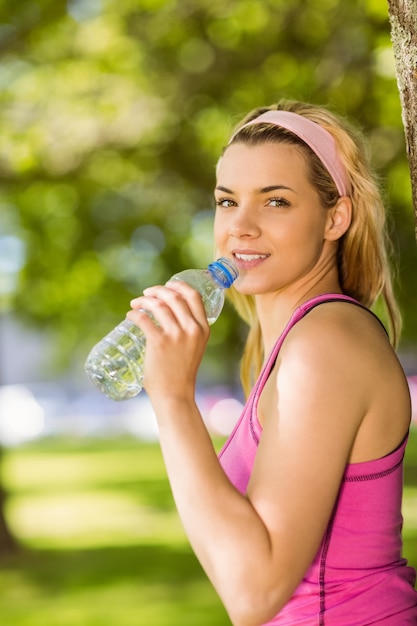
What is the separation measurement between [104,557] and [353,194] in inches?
423

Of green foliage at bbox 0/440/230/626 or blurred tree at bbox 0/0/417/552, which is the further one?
blurred tree at bbox 0/0/417/552

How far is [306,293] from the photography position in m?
2.65

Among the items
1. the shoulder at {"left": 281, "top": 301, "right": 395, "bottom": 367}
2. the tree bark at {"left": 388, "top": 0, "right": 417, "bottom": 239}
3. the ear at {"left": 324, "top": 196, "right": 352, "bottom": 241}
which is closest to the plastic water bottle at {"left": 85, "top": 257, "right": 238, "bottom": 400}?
the ear at {"left": 324, "top": 196, "right": 352, "bottom": 241}

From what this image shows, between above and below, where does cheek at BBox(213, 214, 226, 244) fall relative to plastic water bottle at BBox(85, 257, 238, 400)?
above

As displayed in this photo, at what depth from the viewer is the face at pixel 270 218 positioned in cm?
253

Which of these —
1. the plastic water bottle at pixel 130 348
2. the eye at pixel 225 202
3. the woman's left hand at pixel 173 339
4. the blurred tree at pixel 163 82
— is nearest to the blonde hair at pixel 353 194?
the eye at pixel 225 202

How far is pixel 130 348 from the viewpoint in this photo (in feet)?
9.42

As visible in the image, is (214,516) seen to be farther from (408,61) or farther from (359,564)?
(408,61)

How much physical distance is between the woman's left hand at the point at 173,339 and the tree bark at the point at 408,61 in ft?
2.41

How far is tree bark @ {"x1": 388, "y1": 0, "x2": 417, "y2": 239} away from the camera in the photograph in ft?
8.04

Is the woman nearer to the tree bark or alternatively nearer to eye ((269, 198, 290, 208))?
eye ((269, 198, 290, 208))

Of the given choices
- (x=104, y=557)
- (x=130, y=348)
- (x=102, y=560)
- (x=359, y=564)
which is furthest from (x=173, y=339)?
(x=104, y=557)

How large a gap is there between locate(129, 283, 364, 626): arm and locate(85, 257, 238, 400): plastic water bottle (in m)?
0.45

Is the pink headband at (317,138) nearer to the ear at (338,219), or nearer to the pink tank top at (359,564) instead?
the ear at (338,219)
